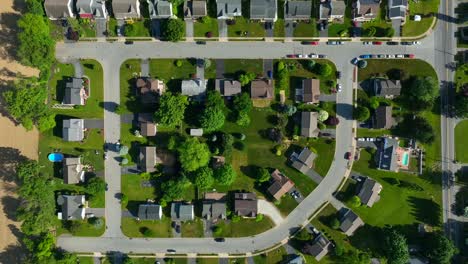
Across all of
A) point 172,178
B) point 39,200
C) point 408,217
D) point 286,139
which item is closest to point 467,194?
point 408,217

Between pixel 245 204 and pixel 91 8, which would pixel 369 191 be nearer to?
pixel 245 204

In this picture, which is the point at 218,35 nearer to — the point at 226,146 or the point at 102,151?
the point at 226,146

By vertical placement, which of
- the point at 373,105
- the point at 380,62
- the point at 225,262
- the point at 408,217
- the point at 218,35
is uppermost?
the point at 218,35

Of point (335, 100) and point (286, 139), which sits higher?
point (335, 100)

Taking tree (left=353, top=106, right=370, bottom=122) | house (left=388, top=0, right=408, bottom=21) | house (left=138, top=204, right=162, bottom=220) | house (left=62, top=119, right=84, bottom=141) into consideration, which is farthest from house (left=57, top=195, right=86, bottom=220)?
house (left=388, top=0, right=408, bottom=21)

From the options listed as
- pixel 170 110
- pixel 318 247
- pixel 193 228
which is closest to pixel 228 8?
pixel 170 110

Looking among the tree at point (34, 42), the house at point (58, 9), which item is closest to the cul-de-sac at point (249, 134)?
the house at point (58, 9)

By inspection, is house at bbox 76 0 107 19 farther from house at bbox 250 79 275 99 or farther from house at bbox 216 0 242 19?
house at bbox 250 79 275 99
